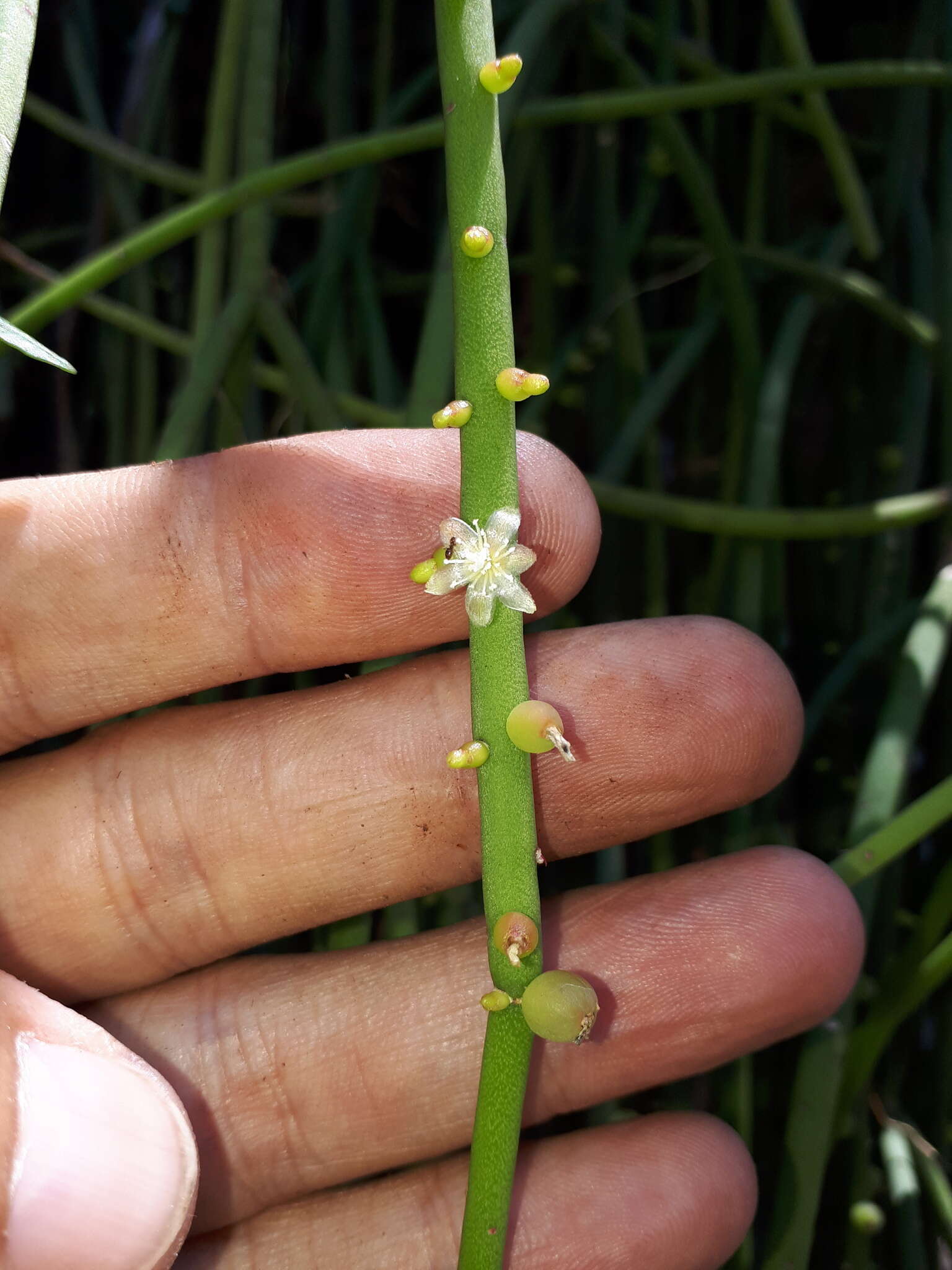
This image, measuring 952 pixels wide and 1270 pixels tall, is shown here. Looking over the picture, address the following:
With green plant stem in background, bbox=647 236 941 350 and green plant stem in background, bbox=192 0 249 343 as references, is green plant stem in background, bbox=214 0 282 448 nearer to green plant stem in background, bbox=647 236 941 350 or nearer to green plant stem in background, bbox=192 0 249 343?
green plant stem in background, bbox=192 0 249 343

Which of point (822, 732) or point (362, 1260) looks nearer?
point (362, 1260)

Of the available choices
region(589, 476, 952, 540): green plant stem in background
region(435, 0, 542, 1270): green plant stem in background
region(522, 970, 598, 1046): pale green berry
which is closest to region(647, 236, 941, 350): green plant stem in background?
region(589, 476, 952, 540): green plant stem in background

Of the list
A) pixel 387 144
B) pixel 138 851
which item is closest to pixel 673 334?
pixel 387 144

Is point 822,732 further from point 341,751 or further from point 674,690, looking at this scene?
point 341,751

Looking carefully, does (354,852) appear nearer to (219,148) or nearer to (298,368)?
(298,368)

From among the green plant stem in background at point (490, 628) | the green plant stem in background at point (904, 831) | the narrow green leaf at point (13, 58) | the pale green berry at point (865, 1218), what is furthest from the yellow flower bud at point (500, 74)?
the pale green berry at point (865, 1218)

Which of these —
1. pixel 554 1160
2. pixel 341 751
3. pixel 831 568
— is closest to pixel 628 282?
pixel 831 568
